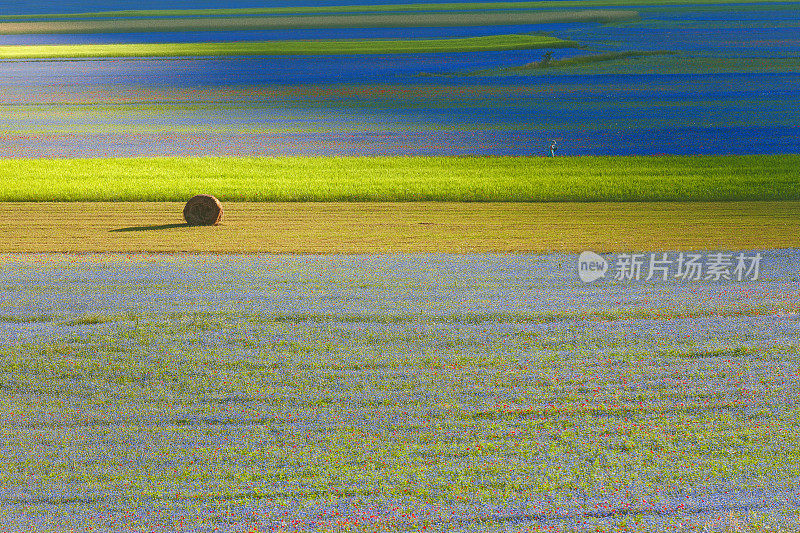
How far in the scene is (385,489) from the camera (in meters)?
5.48

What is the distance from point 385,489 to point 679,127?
2149 centimetres

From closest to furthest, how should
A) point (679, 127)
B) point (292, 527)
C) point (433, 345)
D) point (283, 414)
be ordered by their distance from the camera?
point (292, 527), point (283, 414), point (433, 345), point (679, 127)

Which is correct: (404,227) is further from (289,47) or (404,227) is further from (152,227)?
(289,47)

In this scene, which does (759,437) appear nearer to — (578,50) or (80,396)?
(80,396)

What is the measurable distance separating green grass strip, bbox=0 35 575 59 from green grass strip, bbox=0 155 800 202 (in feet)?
92.3

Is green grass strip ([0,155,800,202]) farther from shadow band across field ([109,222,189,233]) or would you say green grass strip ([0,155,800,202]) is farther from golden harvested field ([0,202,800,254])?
shadow band across field ([109,222,189,233])

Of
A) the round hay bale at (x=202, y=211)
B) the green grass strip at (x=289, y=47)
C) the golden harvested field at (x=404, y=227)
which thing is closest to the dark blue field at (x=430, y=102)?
the green grass strip at (x=289, y=47)

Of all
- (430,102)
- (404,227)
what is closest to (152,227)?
(404,227)

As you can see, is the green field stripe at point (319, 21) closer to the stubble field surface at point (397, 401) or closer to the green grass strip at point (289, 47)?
the green grass strip at point (289, 47)

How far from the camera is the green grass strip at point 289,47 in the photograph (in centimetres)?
4672

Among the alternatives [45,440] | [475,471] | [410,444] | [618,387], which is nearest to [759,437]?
[618,387]

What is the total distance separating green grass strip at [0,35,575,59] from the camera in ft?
153

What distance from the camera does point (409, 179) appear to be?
16250 mm

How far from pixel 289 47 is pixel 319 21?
20668mm
